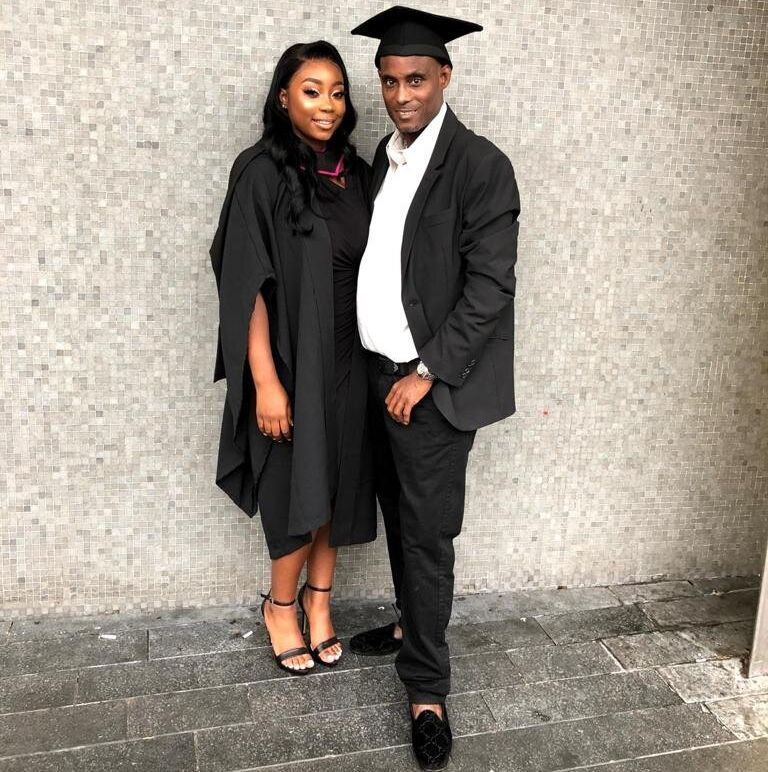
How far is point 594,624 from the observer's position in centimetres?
289

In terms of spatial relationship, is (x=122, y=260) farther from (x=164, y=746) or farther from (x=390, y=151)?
(x=164, y=746)

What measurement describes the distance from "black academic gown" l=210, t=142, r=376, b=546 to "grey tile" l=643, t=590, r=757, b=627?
3.98 feet

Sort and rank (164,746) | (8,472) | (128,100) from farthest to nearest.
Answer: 1. (8,472)
2. (128,100)
3. (164,746)

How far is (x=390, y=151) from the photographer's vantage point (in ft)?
7.42

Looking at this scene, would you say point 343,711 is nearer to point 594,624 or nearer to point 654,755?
point 654,755

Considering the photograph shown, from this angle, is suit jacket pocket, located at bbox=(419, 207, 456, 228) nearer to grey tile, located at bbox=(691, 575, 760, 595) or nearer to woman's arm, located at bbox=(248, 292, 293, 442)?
woman's arm, located at bbox=(248, 292, 293, 442)

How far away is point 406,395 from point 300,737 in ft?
3.06

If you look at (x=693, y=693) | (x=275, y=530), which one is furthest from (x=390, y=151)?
(x=693, y=693)

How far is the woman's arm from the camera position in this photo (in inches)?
91.3

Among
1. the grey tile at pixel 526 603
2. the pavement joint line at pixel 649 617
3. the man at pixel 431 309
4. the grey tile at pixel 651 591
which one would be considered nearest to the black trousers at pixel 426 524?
the man at pixel 431 309

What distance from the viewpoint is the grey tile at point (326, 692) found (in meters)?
2.41

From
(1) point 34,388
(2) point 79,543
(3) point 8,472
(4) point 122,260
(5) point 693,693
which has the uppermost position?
(4) point 122,260

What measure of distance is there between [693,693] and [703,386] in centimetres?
106

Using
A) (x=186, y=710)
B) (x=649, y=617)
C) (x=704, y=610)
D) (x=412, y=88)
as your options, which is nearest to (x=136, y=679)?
(x=186, y=710)
